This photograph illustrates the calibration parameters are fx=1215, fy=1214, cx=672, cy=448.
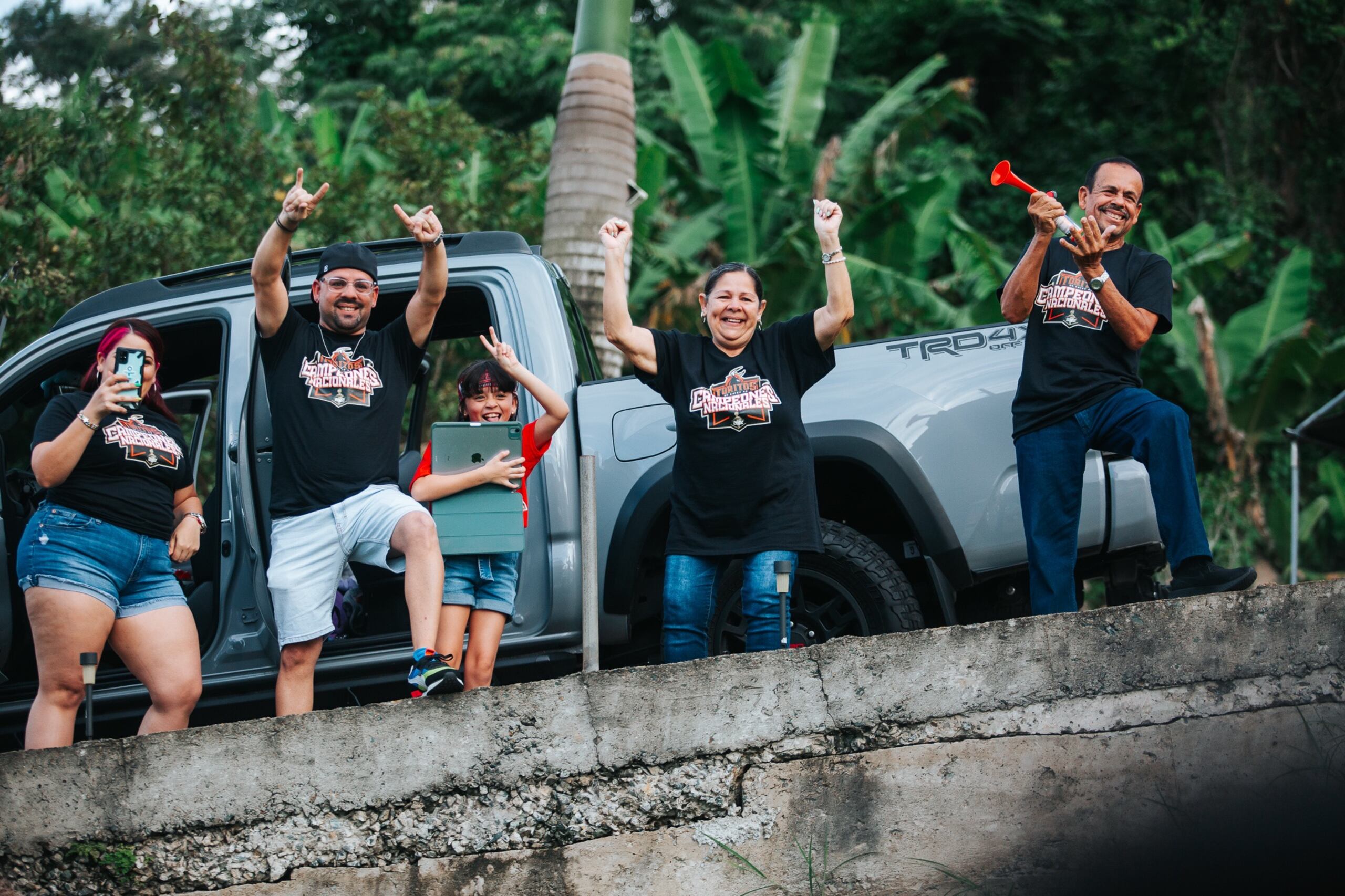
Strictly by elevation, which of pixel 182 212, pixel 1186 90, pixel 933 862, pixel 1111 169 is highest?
pixel 1186 90

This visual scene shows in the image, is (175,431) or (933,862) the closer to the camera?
(933,862)

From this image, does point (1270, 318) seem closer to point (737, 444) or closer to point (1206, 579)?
point (1206, 579)

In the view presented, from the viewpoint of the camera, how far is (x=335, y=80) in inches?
751

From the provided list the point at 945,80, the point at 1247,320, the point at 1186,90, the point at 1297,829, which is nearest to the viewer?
the point at 1297,829

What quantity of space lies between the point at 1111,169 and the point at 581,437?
6.68 feet

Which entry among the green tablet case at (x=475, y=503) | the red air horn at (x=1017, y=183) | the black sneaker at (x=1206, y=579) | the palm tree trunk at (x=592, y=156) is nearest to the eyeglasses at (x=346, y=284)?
the green tablet case at (x=475, y=503)

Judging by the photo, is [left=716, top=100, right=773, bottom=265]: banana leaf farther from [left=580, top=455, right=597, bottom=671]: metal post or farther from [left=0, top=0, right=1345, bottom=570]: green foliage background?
[left=580, top=455, right=597, bottom=671]: metal post

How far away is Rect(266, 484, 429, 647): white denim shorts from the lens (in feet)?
12.5

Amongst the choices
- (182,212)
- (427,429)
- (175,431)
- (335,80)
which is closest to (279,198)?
(182,212)

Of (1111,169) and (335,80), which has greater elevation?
(335,80)

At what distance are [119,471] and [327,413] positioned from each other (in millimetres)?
677

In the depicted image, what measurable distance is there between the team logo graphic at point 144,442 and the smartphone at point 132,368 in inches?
2.6

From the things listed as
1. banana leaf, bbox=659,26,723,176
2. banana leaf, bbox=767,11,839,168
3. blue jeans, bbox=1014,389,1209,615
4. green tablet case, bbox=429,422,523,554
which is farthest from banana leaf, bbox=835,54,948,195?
green tablet case, bbox=429,422,523,554

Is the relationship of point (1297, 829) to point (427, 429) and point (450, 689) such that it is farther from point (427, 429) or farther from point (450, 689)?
point (427, 429)
